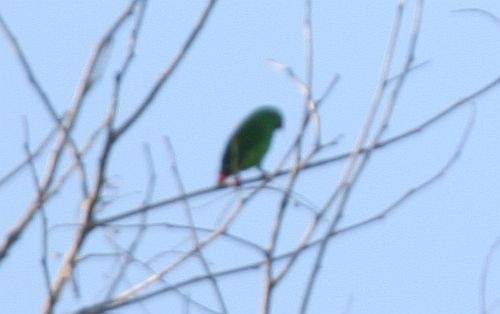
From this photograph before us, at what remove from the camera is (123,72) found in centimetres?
236

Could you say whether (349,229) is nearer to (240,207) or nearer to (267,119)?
(240,207)

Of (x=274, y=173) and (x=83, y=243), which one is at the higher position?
(x=274, y=173)

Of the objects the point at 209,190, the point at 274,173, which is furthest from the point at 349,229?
the point at 209,190

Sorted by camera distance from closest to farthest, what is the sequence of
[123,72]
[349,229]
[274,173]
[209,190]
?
1. [123,72]
2. [349,229]
3. [274,173]
4. [209,190]

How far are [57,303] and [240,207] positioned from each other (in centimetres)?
64

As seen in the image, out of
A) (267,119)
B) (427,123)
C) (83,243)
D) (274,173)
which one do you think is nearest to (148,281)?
(83,243)

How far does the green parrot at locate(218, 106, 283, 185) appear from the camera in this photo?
6246mm

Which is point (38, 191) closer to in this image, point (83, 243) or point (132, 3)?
point (83, 243)

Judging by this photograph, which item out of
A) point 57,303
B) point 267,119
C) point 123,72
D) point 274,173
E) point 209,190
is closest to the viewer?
point 57,303

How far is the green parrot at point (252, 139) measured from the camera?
625cm

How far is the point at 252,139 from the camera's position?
6727mm

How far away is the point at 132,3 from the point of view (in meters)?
2.45

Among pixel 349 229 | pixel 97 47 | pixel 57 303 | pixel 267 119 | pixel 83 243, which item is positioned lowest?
pixel 57 303

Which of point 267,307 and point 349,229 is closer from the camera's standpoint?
point 267,307
